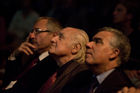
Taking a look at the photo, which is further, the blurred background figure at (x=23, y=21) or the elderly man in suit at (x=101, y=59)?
the blurred background figure at (x=23, y=21)

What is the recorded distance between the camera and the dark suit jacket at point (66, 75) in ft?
8.73

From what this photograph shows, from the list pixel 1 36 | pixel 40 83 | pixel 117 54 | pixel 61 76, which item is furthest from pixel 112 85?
pixel 1 36

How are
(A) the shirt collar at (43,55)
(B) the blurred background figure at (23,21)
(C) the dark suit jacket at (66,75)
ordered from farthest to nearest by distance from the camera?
(B) the blurred background figure at (23,21), (A) the shirt collar at (43,55), (C) the dark suit jacket at (66,75)

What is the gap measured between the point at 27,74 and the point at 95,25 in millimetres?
2231

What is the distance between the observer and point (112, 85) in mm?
2340

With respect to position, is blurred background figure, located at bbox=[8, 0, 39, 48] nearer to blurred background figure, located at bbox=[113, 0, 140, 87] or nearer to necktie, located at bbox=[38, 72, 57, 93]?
blurred background figure, located at bbox=[113, 0, 140, 87]

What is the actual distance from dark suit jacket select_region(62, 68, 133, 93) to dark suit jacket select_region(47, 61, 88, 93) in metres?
0.06

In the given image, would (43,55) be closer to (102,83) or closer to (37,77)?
(37,77)

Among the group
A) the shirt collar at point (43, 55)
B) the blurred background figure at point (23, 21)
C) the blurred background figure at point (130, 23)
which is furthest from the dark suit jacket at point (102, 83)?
the blurred background figure at point (23, 21)

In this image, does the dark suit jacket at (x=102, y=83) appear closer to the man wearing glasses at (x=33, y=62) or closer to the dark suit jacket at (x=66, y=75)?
the dark suit jacket at (x=66, y=75)

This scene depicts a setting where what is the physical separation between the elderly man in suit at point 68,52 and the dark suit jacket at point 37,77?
0.24 metres

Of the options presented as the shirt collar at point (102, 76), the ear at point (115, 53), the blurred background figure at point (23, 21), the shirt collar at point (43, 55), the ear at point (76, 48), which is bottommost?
the blurred background figure at point (23, 21)

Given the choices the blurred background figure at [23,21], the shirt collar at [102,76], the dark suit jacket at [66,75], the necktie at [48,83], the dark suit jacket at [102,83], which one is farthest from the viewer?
the blurred background figure at [23,21]

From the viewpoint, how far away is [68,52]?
288 centimetres
